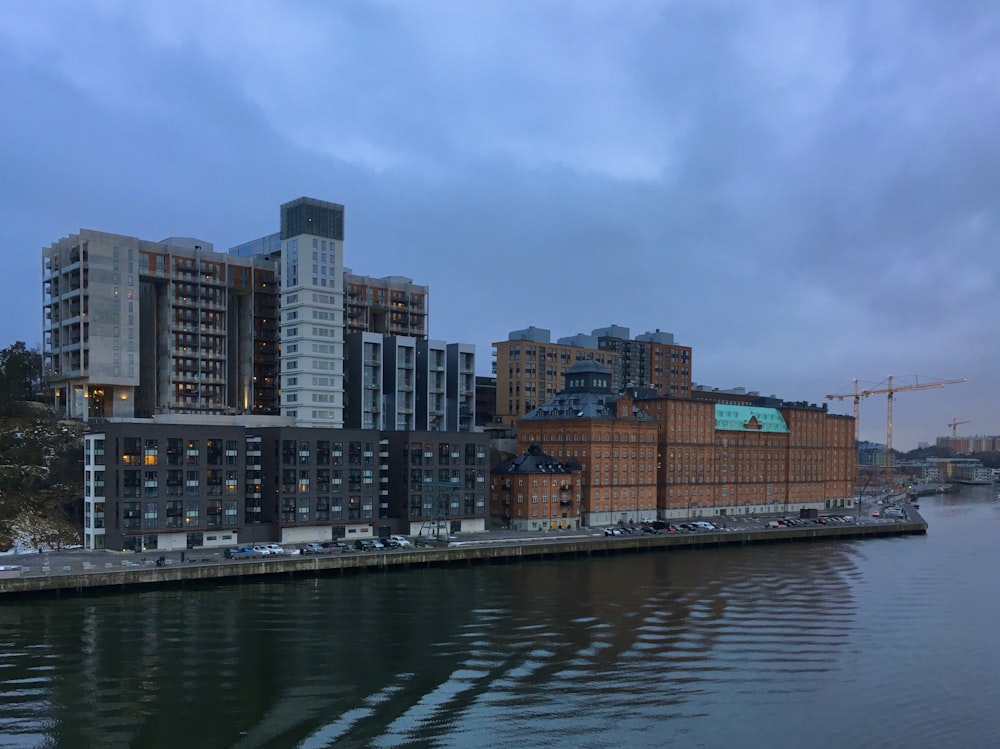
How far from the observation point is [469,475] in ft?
331

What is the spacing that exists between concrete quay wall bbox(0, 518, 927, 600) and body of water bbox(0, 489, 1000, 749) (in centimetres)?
206

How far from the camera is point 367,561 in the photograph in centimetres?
7950

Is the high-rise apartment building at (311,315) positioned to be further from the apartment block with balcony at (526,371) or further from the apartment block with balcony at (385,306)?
the apartment block with balcony at (526,371)

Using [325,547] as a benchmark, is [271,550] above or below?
above

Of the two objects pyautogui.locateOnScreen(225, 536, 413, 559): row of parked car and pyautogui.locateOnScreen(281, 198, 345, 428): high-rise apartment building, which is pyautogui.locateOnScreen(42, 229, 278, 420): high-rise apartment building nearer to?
pyautogui.locateOnScreen(281, 198, 345, 428): high-rise apartment building

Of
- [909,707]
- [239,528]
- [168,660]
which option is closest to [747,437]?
[239,528]

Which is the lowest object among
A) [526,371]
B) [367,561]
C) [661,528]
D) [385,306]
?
[661,528]

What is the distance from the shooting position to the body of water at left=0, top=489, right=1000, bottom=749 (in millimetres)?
38500

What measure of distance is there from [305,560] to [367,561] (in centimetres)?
595

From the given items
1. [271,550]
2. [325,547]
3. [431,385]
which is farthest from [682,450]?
[271,550]

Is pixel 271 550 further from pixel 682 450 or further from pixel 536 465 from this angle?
pixel 682 450

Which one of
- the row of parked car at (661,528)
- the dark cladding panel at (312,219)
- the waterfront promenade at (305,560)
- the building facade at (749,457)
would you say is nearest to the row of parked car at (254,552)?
the waterfront promenade at (305,560)

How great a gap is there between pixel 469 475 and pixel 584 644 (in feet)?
161

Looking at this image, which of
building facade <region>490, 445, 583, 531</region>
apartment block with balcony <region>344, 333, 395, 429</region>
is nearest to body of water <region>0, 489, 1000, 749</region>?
building facade <region>490, 445, 583, 531</region>
